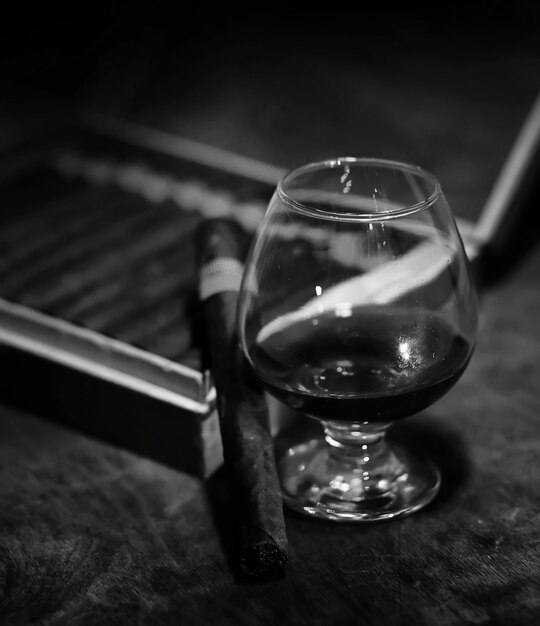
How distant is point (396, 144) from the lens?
4.59 feet

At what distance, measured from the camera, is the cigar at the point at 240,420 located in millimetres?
635

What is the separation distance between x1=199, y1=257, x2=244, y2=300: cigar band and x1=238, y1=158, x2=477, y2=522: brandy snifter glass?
2.6 inches

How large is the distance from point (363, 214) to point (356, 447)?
0.20 m

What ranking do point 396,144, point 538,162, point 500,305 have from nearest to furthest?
point 500,305
point 538,162
point 396,144

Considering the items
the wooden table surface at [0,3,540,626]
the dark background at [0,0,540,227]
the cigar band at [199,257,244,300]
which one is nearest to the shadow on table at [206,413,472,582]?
the wooden table surface at [0,3,540,626]

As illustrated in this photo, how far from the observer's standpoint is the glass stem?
0.75 metres

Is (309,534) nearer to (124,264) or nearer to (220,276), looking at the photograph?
(220,276)

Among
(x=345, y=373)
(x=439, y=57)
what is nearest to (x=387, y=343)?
(x=345, y=373)

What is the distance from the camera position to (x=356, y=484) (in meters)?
0.74

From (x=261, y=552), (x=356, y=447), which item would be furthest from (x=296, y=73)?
(x=261, y=552)

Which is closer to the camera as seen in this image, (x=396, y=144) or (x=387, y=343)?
(x=387, y=343)

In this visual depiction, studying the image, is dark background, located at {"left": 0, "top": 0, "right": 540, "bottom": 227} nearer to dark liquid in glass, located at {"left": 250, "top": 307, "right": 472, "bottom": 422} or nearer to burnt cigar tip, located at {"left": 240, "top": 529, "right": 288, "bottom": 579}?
dark liquid in glass, located at {"left": 250, "top": 307, "right": 472, "bottom": 422}

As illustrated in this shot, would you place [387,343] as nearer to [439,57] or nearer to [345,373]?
[345,373]

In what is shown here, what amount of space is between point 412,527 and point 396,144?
0.81 meters
